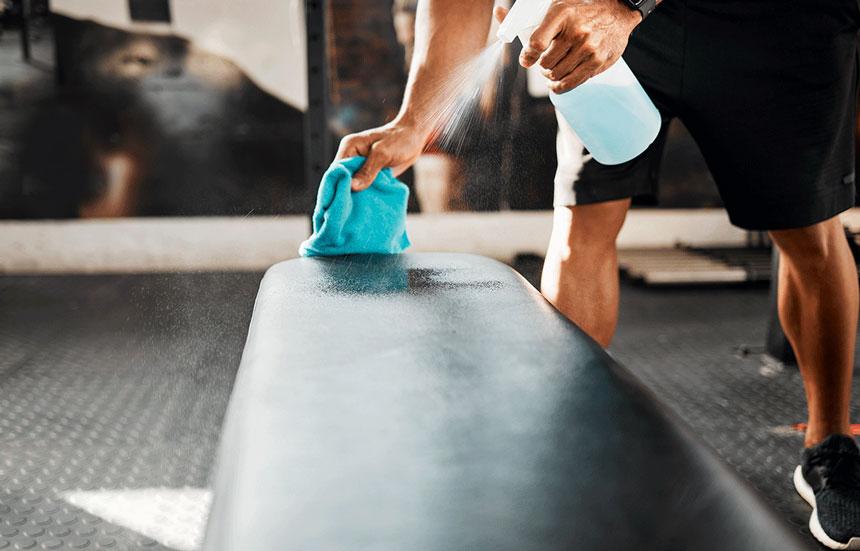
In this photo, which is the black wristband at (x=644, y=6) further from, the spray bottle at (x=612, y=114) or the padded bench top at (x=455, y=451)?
the padded bench top at (x=455, y=451)

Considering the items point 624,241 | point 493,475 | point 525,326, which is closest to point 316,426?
point 493,475

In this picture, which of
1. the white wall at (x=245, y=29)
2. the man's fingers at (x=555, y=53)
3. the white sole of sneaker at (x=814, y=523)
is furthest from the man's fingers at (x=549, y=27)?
the white wall at (x=245, y=29)

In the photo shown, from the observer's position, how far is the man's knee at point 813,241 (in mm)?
1085

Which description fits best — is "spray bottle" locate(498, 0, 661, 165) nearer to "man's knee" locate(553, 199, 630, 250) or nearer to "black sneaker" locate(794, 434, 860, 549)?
"man's knee" locate(553, 199, 630, 250)

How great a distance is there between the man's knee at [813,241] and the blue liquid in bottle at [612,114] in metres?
0.25

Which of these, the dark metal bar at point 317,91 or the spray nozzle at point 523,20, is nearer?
the spray nozzle at point 523,20

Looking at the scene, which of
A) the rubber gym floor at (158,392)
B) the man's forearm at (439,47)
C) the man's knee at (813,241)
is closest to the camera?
the man's forearm at (439,47)

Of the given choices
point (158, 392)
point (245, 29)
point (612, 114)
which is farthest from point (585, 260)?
point (245, 29)

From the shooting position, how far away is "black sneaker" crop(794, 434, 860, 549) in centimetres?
107

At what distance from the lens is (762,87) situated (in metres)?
1.02

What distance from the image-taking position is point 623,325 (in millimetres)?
2350

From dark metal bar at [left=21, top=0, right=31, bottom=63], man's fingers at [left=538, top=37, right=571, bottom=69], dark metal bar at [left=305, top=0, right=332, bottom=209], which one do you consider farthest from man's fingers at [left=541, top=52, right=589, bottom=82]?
dark metal bar at [left=21, top=0, right=31, bottom=63]

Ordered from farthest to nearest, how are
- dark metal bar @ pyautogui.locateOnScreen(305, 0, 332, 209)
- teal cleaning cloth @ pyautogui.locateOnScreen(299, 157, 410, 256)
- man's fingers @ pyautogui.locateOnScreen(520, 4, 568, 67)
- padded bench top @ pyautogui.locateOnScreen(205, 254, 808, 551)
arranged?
dark metal bar @ pyautogui.locateOnScreen(305, 0, 332, 209) < teal cleaning cloth @ pyautogui.locateOnScreen(299, 157, 410, 256) < man's fingers @ pyautogui.locateOnScreen(520, 4, 568, 67) < padded bench top @ pyautogui.locateOnScreen(205, 254, 808, 551)

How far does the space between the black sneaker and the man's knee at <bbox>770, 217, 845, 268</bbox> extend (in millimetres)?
265
